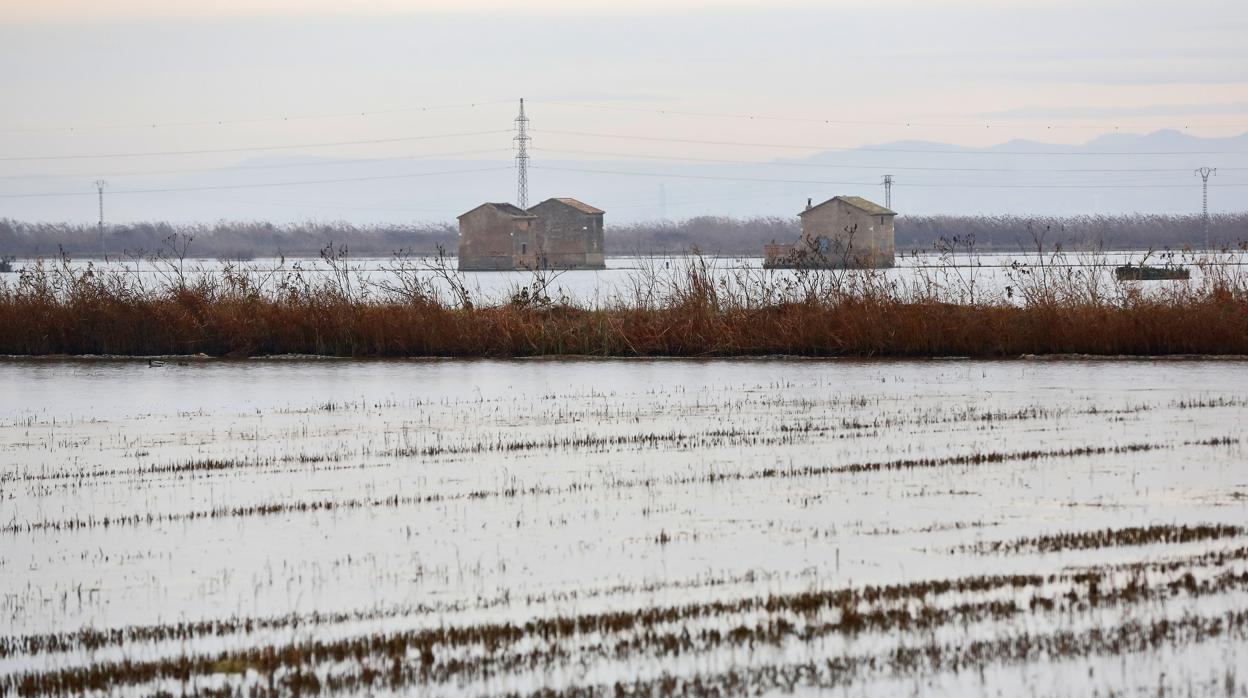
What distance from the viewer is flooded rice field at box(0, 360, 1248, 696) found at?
6320 millimetres

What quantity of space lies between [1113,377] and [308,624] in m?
15.2

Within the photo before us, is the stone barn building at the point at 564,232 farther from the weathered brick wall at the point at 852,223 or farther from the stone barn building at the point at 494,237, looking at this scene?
the weathered brick wall at the point at 852,223

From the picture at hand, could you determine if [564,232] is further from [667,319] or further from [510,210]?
[667,319]

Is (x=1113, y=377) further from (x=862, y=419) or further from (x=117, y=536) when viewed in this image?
(x=117, y=536)

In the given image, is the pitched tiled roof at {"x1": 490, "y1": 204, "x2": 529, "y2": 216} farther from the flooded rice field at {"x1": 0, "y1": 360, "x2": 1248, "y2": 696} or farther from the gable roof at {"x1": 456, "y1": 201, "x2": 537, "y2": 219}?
the flooded rice field at {"x1": 0, "y1": 360, "x2": 1248, "y2": 696}

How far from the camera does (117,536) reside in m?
9.62

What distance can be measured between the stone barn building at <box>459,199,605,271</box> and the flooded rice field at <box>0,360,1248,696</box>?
91416 mm

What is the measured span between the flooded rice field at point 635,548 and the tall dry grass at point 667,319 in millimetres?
6693

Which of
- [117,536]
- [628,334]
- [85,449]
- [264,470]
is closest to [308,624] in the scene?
[117,536]

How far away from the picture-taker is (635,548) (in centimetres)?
889

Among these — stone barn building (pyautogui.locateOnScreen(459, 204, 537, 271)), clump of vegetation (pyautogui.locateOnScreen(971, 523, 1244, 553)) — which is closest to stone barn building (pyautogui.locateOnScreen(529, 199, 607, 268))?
stone barn building (pyautogui.locateOnScreen(459, 204, 537, 271))

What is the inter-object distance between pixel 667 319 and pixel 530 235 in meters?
84.9

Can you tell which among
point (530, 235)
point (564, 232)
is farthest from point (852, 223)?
point (530, 235)

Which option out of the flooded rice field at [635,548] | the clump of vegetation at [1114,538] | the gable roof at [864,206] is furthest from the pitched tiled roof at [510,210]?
the clump of vegetation at [1114,538]
